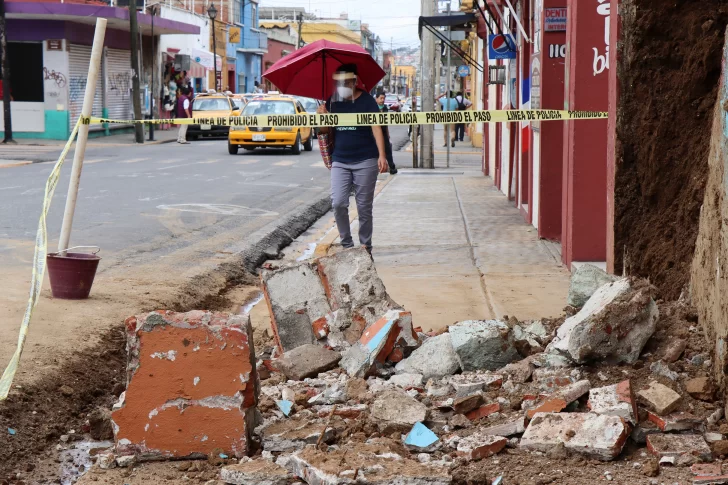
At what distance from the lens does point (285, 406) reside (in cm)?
491

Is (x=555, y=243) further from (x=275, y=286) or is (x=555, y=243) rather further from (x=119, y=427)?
(x=119, y=427)

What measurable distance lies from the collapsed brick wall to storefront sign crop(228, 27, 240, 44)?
6217 cm

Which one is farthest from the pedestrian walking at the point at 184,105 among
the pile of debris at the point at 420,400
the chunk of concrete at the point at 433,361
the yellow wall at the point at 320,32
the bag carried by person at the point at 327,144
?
the yellow wall at the point at 320,32

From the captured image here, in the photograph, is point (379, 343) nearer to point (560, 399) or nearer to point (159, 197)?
point (560, 399)

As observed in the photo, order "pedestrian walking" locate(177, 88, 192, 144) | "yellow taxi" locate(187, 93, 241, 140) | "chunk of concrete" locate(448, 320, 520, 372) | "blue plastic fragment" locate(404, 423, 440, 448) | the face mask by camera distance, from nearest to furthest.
Answer: "blue plastic fragment" locate(404, 423, 440, 448), "chunk of concrete" locate(448, 320, 520, 372), the face mask, "yellow taxi" locate(187, 93, 241, 140), "pedestrian walking" locate(177, 88, 192, 144)

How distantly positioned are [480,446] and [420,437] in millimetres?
303

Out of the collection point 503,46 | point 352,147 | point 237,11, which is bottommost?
point 352,147

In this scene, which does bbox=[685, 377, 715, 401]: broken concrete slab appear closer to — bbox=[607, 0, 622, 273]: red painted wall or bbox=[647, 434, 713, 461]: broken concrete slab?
bbox=[647, 434, 713, 461]: broken concrete slab

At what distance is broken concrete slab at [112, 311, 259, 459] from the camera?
174 inches

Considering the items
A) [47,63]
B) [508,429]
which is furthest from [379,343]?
[47,63]

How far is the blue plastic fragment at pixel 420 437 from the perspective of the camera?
14.3 ft

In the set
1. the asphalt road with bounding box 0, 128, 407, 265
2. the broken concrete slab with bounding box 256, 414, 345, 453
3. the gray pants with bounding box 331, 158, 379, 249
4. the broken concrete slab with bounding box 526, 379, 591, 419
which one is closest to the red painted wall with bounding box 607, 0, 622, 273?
the broken concrete slab with bounding box 526, 379, 591, 419

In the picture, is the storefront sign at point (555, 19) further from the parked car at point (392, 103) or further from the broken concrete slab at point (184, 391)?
the parked car at point (392, 103)

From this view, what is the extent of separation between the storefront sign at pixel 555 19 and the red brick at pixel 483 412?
6479mm
